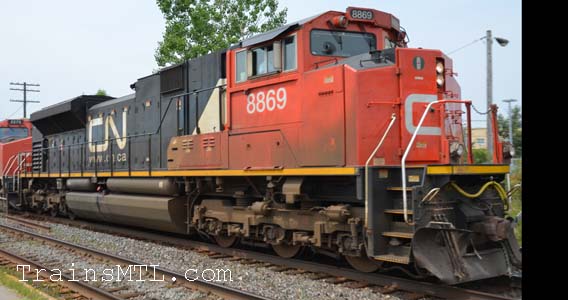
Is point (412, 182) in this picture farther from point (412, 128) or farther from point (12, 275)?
point (12, 275)

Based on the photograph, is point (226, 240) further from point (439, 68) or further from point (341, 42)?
point (439, 68)

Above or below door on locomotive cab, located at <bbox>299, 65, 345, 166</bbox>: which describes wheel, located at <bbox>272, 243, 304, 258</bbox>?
below

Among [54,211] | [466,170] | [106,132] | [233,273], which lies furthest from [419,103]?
[54,211]

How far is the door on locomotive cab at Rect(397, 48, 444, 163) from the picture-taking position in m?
6.88

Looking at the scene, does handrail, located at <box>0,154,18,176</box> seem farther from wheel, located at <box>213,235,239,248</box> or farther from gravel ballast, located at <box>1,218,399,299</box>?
wheel, located at <box>213,235,239,248</box>

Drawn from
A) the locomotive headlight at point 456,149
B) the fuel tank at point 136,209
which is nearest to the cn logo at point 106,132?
the fuel tank at point 136,209

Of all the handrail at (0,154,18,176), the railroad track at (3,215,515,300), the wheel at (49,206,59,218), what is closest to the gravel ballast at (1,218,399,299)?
the railroad track at (3,215,515,300)

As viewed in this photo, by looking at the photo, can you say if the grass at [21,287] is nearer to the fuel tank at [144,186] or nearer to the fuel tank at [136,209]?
the fuel tank at [136,209]

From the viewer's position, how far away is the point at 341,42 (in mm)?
7984

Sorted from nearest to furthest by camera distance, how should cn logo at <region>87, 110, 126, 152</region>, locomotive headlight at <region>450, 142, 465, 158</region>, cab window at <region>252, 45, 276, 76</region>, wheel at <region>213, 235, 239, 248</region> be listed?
locomotive headlight at <region>450, 142, 465, 158</region>
cab window at <region>252, 45, 276, 76</region>
wheel at <region>213, 235, 239, 248</region>
cn logo at <region>87, 110, 126, 152</region>

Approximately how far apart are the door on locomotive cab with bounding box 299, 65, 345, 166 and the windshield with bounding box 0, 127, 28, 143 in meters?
18.2

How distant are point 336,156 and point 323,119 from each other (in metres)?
0.59

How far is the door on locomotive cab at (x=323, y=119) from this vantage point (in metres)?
6.98

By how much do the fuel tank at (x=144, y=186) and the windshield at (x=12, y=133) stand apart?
11.4 meters
